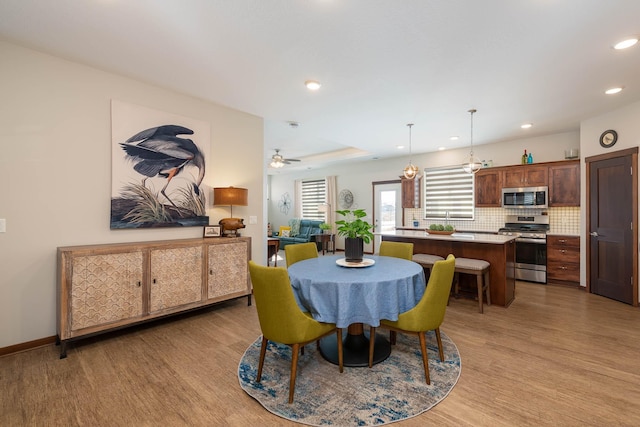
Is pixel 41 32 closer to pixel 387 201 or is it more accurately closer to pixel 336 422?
pixel 336 422

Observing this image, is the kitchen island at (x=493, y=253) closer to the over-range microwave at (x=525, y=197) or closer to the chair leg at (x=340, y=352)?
the over-range microwave at (x=525, y=197)

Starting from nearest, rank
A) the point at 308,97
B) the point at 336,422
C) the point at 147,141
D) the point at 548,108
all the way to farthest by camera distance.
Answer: the point at 336,422 → the point at 147,141 → the point at 308,97 → the point at 548,108

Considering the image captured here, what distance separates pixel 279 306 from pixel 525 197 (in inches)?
218

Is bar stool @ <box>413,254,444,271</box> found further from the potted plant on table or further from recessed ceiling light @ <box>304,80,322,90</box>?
recessed ceiling light @ <box>304,80,322,90</box>

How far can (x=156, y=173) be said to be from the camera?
3504 mm

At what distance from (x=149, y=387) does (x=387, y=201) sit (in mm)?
6900

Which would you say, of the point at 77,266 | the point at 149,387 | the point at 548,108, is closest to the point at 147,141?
the point at 77,266

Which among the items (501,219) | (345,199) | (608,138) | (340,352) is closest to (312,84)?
(340,352)

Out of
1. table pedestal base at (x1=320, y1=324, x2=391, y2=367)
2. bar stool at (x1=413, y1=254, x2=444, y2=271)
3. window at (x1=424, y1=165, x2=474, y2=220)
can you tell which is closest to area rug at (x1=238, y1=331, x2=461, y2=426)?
table pedestal base at (x1=320, y1=324, x2=391, y2=367)

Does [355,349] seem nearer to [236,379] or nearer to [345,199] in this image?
[236,379]

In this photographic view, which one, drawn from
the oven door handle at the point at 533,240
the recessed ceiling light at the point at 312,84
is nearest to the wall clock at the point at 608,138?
the oven door handle at the point at 533,240

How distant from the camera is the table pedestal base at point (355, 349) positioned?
8.34 ft

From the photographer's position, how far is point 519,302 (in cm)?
423

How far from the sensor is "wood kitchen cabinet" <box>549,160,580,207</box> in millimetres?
5078
